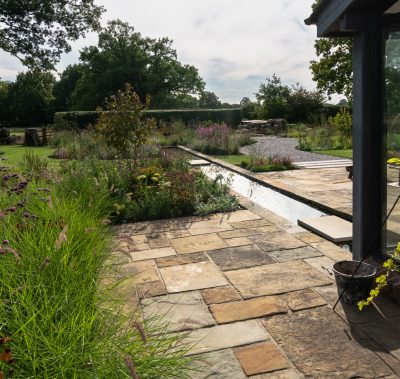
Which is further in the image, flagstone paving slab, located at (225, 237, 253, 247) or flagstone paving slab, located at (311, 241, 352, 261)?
flagstone paving slab, located at (225, 237, 253, 247)

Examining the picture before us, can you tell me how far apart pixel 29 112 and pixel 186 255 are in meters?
42.0

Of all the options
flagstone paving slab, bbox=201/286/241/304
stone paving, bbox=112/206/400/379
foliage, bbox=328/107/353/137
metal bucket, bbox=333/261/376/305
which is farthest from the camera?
foliage, bbox=328/107/353/137

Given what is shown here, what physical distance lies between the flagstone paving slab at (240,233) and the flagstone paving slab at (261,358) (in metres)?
2.38

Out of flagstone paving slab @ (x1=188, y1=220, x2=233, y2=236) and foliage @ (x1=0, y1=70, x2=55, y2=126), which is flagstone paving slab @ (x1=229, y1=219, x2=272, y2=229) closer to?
flagstone paving slab @ (x1=188, y1=220, x2=233, y2=236)

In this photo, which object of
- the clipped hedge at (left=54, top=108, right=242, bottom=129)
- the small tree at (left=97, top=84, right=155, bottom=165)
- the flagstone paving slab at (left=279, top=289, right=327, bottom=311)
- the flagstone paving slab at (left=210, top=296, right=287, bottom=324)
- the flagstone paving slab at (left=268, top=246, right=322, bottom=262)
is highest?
the clipped hedge at (left=54, top=108, right=242, bottom=129)

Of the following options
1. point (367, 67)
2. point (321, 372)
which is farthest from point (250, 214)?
point (321, 372)

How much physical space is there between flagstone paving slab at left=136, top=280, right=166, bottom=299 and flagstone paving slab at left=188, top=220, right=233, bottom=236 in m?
1.55

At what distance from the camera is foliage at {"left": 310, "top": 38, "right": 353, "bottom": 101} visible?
19.0 metres

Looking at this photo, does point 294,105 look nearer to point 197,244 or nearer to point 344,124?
point 344,124

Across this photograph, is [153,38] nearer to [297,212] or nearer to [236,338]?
[297,212]

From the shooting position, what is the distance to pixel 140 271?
3.86m

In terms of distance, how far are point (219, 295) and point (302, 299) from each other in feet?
2.06

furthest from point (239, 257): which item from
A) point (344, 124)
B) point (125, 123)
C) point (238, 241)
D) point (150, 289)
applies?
point (344, 124)

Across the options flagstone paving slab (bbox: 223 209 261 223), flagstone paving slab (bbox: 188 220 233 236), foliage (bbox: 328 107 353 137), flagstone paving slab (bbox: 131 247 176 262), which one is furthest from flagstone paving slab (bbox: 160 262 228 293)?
foliage (bbox: 328 107 353 137)
